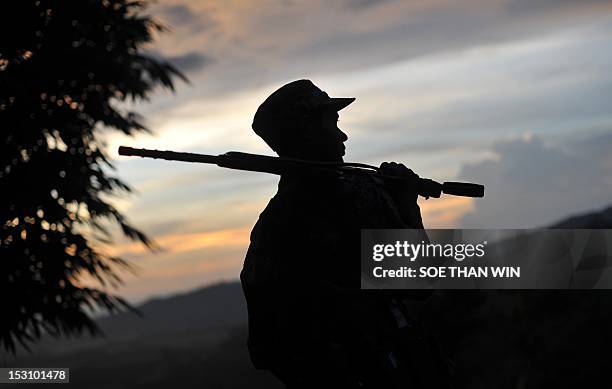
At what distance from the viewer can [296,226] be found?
3.87m

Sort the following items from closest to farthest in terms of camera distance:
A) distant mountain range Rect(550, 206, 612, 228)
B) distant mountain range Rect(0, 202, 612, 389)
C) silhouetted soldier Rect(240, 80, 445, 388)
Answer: silhouetted soldier Rect(240, 80, 445, 388)
distant mountain range Rect(0, 202, 612, 389)
distant mountain range Rect(550, 206, 612, 228)

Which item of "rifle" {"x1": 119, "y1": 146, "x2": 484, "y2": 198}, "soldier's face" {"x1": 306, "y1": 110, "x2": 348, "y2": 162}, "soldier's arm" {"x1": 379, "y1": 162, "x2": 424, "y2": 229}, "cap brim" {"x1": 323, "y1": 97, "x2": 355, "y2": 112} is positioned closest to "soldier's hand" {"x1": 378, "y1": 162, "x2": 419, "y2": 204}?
"soldier's arm" {"x1": 379, "y1": 162, "x2": 424, "y2": 229}

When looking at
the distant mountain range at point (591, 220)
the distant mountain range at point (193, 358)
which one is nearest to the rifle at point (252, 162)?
the distant mountain range at point (193, 358)

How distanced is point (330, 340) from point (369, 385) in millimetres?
289

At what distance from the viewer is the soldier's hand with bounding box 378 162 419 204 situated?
3939 millimetres

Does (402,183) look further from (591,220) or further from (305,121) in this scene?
(591,220)

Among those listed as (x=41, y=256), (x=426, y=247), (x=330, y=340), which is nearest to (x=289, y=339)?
(x=330, y=340)

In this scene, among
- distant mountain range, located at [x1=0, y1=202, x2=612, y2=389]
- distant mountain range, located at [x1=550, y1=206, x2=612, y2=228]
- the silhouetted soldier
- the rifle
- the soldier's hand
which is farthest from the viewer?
distant mountain range, located at [x1=550, y1=206, x2=612, y2=228]

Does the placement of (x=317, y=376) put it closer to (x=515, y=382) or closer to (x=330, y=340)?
(x=330, y=340)

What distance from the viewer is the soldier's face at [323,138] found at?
398cm

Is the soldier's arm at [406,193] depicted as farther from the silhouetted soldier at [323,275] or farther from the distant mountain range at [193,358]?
the distant mountain range at [193,358]

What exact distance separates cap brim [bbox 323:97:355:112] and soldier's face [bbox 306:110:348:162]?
38 millimetres

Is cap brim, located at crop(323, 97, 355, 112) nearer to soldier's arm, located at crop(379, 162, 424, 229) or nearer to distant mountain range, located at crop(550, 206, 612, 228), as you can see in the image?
soldier's arm, located at crop(379, 162, 424, 229)

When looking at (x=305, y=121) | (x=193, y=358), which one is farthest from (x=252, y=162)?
(x=193, y=358)
